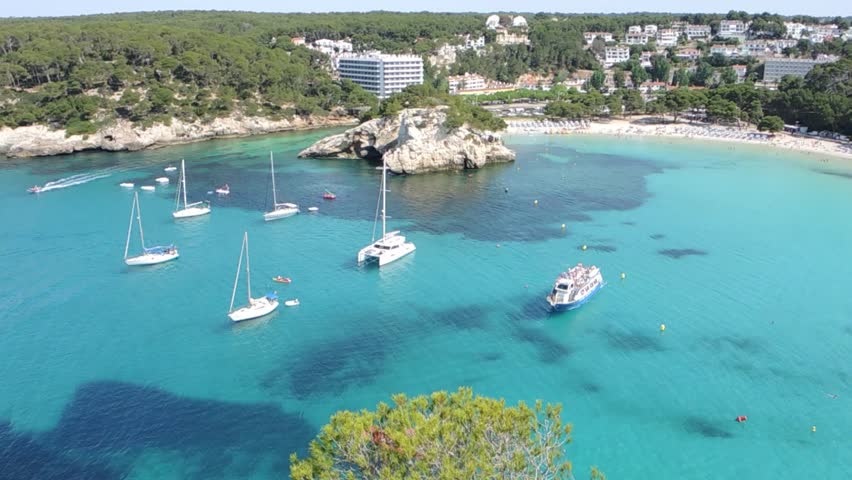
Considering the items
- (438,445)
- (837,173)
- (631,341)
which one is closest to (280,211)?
(631,341)

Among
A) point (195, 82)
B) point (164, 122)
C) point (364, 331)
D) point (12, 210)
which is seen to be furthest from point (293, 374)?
point (195, 82)

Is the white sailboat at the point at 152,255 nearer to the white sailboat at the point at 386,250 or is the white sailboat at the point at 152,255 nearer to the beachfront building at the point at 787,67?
the white sailboat at the point at 386,250

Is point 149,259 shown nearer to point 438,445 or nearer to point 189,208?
point 189,208

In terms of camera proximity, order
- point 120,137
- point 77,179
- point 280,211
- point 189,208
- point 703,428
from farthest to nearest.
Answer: point 120,137 → point 77,179 → point 189,208 → point 280,211 → point 703,428

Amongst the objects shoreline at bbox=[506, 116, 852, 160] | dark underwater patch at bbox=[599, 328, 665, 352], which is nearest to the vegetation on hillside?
dark underwater patch at bbox=[599, 328, 665, 352]

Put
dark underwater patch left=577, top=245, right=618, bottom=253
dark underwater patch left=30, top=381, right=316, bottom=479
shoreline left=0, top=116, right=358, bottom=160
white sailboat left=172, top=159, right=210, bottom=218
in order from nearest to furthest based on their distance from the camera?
dark underwater patch left=30, top=381, right=316, bottom=479 < dark underwater patch left=577, top=245, right=618, bottom=253 < white sailboat left=172, top=159, right=210, bottom=218 < shoreline left=0, top=116, right=358, bottom=160

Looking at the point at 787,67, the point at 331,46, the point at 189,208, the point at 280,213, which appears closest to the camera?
the point at 280,213

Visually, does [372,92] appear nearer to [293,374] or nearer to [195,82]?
[195,82]

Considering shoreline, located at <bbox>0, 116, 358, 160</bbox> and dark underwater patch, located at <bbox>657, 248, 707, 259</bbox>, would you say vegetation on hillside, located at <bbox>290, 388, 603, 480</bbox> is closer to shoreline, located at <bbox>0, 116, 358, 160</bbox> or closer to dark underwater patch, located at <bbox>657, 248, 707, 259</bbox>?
dark underwater patch, located at <bbox>657, 248, 707, 259</bbox>
